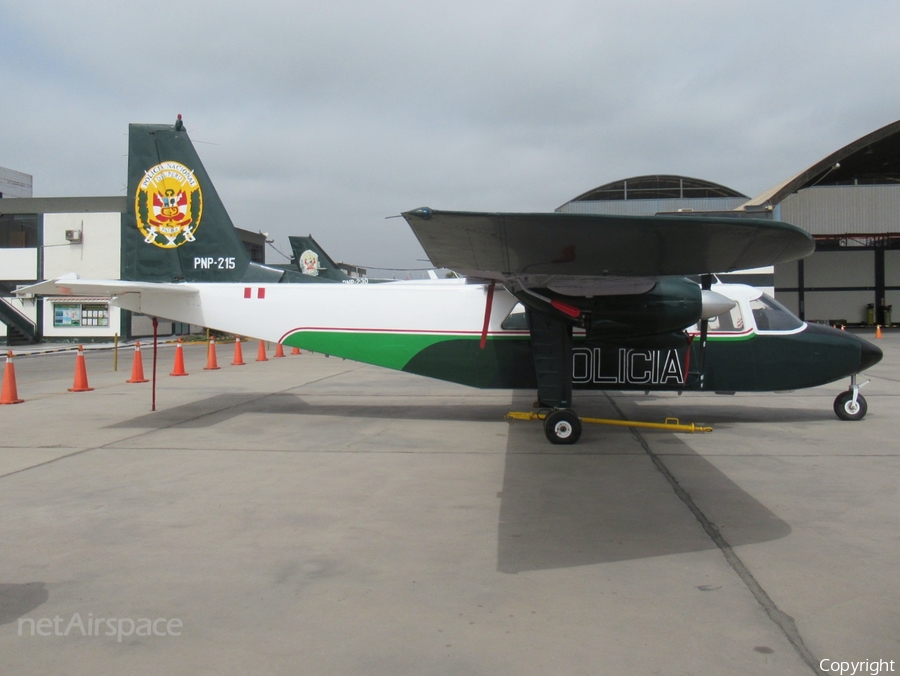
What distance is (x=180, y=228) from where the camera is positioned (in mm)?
10461

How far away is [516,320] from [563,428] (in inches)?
79.6

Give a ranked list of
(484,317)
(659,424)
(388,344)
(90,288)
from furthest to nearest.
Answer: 1. (388,344)
2. (484,317)
3. (659,424)
4. (90,288)

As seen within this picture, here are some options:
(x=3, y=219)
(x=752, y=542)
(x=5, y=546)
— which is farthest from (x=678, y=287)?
(x=3, y=219)

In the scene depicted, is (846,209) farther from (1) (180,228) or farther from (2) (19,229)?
(2) (19,229)

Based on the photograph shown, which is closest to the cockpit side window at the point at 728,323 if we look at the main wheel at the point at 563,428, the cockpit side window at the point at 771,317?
the cockpit side window at the point at 771,317

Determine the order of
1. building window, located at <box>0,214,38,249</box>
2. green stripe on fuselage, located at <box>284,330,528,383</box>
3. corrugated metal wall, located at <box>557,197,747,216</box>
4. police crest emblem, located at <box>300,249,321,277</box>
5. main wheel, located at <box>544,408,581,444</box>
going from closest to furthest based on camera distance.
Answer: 1. main wheel, located at <box>544,408,581,444</box>
2. green stripe on fuselage, located at <box>284,330,528,383</box>
3. building window, located at <box>0,214,38,249</box>
4. police crest emblem, located at <box>300,249,321,277</box>
5. corrugated metal wall, located at <box>557,197,747,216</box>

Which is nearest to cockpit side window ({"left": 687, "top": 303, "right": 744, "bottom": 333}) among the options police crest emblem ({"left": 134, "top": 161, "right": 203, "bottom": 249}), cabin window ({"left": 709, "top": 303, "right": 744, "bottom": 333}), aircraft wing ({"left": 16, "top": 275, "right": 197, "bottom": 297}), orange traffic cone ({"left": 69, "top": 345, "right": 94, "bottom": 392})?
cabin window ({"left": 709, "top": 303, "right": 744, "bottom": 333})

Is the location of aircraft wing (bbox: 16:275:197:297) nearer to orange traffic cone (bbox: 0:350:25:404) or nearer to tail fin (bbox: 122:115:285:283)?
tail fin (bbox: 122:115:285:283)

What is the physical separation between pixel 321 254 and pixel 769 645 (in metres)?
35.1

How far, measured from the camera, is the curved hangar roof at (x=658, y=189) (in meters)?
41.2

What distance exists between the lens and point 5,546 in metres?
4.90

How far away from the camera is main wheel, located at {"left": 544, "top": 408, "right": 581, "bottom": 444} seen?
27.2 feet

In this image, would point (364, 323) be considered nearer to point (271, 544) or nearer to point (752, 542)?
point (271, 544)

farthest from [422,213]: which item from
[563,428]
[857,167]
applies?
[857,167]
